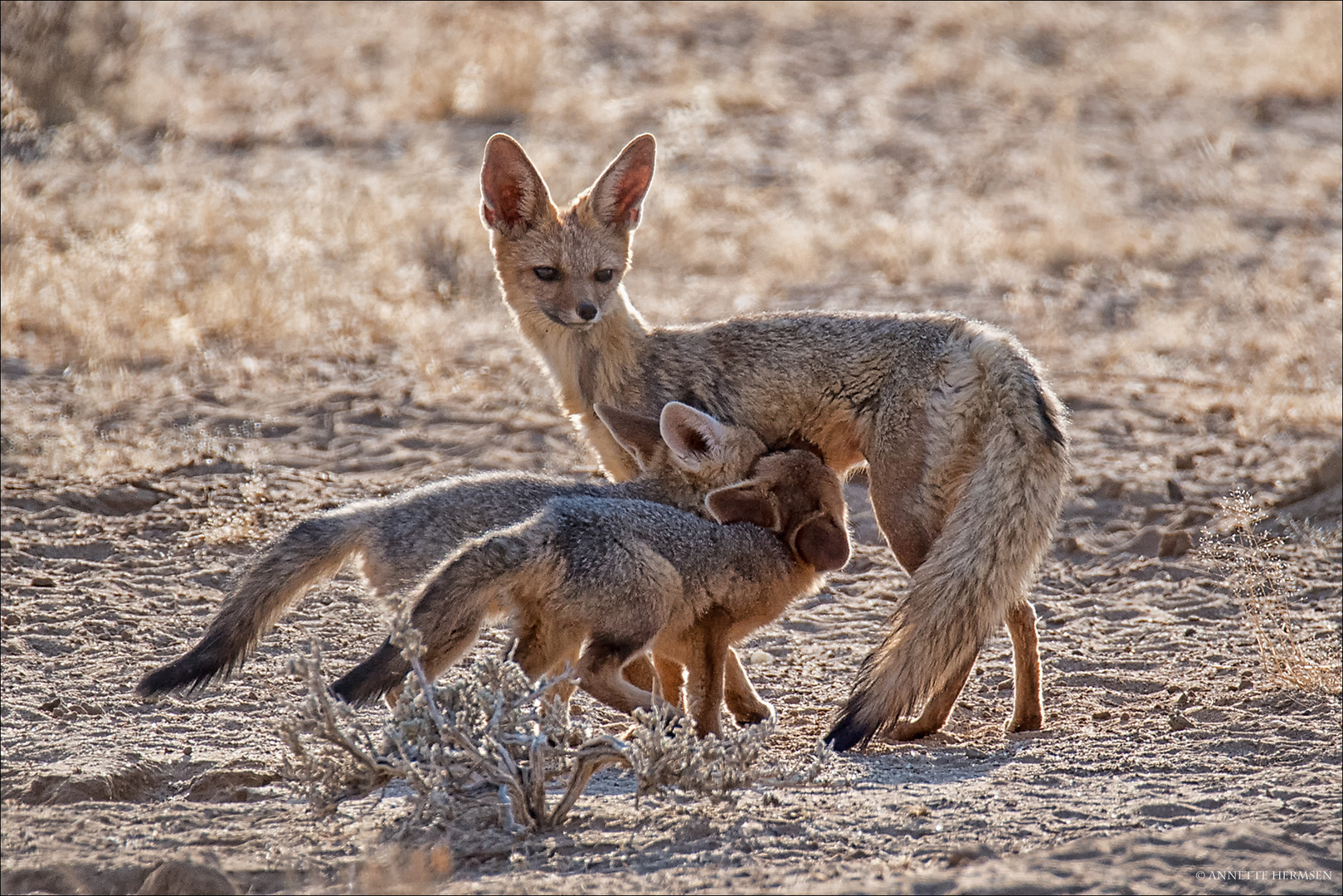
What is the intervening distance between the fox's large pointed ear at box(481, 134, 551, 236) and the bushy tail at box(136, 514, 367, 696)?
7.27ft

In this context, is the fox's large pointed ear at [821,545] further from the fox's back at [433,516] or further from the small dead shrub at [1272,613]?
the small dead shrub at [1272,613]

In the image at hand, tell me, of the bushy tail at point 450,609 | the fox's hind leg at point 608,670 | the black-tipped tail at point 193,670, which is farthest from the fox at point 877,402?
the black-tipped tail at point 193,670

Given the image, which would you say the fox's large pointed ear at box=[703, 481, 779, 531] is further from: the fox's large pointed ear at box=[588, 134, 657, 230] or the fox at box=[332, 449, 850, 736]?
the fox's large pointed ear at box=[588, 134, 657, 230]

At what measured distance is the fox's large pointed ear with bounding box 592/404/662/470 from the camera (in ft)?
19.3

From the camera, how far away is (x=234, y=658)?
471 centimetres

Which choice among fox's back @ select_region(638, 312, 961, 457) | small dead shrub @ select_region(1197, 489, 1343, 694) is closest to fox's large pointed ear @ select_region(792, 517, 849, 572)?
fox's back @ select_region(638, 312, 961, 457)

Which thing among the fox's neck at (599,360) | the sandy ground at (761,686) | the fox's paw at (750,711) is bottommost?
the fox's paw at (750,711)

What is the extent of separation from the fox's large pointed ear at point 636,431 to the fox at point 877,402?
26 centimetres

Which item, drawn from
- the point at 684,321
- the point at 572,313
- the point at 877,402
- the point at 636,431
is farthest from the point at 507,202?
the point at 684,321

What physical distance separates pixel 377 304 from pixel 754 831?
8.04 metres

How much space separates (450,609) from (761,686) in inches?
86.4

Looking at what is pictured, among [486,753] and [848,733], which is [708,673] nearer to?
[848,733]

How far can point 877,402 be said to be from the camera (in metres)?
5.86

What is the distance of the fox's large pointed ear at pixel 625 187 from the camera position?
6.82 meters
